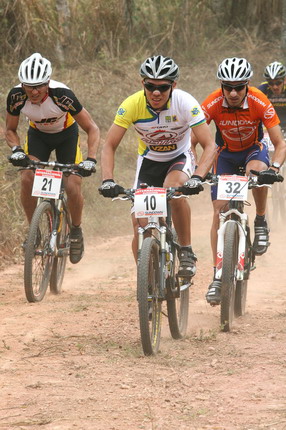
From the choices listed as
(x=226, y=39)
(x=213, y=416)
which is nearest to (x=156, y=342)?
(x=213, y=416)

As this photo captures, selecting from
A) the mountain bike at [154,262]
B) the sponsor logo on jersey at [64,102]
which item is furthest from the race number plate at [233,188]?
the sponsor logo on jersey at [64,102]

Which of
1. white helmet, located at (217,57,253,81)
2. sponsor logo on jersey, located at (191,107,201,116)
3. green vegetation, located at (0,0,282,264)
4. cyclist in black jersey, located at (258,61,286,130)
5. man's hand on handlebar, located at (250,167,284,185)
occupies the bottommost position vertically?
man's hand on handlebar, located at (250,167,284,185)

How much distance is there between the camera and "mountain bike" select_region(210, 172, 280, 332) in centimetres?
673

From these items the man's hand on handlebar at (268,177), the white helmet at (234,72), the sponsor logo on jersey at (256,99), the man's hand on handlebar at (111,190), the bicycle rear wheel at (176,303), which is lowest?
the bicycle rear wheel at (176,303)

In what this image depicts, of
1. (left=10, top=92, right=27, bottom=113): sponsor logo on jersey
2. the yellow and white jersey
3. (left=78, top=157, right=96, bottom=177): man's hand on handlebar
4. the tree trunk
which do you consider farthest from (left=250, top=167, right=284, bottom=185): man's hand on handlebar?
the tree trunk

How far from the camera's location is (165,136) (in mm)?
6945

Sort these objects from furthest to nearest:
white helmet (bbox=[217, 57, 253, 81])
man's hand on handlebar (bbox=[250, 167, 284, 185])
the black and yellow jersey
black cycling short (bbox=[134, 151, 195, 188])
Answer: the black and yellow jersey, white helmet (bbox=[217, 57, 253, 81]), black cycling short (bbox=[134, 151, 195, 188]), man's hand on handlebar (bbox=[250, 167, 284, 185])

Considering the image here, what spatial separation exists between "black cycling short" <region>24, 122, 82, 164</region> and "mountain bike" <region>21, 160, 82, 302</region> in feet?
0.92

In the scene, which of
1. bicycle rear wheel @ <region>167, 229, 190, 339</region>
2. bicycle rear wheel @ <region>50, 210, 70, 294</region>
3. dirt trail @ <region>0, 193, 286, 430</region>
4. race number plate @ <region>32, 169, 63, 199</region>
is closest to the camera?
dirt trail @ <region>0, 193, 286, 430</region>

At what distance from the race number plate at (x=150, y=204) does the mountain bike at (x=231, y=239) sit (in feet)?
3.08

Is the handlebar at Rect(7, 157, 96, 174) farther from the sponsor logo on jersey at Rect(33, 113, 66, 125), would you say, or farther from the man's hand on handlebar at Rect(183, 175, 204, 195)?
the man's hand on handlebar at Rect(183, 175, 204, 195)

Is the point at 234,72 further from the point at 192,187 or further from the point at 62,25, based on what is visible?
the point at 62,25

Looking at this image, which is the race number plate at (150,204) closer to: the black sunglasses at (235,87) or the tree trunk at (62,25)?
the black sunglasses at (235,87)

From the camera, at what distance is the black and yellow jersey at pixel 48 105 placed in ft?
26.2
